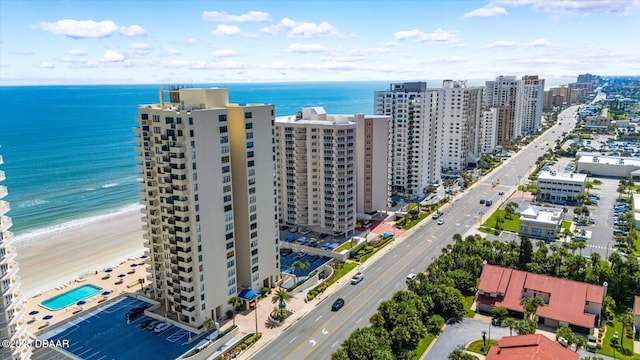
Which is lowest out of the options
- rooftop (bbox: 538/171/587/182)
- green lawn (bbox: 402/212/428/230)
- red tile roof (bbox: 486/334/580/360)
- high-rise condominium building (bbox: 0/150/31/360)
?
green lawn (bbox: 402/212/428/230)

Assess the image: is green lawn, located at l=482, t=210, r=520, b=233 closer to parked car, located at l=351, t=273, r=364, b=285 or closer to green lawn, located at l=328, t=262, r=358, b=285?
green lawn, located at l=328, t=262, r=358, b=285

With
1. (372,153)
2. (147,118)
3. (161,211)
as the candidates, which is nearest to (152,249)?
(161,211)

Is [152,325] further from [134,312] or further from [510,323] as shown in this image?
[510,323]

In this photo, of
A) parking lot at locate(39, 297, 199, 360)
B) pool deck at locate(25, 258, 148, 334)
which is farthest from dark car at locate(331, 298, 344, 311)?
pool deck at locate(25, 258, 148, 334)

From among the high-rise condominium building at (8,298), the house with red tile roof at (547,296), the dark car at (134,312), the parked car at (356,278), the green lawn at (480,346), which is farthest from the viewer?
the parked car at (356,278)

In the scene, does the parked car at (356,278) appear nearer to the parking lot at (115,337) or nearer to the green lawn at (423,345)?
the green lawn at (423,345)

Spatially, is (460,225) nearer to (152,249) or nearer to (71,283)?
(152,249)

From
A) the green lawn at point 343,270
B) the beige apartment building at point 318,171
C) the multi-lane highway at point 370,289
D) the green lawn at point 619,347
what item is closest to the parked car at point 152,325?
the multi-lane highway at point 370,289
